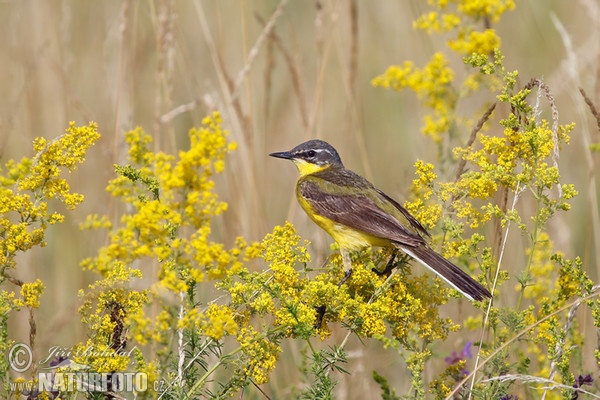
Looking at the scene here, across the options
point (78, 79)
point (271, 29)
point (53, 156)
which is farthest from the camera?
point (78, 79)

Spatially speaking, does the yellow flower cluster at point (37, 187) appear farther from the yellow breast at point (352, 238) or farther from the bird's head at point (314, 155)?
the bird's head at point (314, 155)

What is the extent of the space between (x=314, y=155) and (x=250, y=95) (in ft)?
2.18

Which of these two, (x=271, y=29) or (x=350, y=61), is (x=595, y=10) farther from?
(x=271, y=29)

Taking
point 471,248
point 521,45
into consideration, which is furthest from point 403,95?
point 471,248

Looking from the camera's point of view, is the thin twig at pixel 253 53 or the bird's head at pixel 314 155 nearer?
the thin twig at pixel 253 53

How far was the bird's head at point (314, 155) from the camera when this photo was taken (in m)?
5.80

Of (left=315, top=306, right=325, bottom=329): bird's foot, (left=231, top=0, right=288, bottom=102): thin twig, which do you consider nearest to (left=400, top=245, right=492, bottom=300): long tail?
(left=315, top=306, right=325, bottom=329): bird's foot

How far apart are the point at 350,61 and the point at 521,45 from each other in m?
3.43

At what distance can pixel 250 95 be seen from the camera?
607cm

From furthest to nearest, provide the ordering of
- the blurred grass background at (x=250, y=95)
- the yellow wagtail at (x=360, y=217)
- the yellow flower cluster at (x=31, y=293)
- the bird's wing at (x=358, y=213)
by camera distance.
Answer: the blurred grass background at (x=250, y=95) → the bird's wing at (x=358, y=213) → the yellow wagtail at (x=360, y=217) → the yellow flower cluster at (x=31, y=293)

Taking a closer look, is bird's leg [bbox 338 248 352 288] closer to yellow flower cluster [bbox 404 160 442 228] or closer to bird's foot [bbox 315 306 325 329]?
bird's foot [bbox 315 306 325 329]

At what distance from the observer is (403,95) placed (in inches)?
361

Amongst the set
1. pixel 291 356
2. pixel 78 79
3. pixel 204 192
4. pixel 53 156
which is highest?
pixel 78 79

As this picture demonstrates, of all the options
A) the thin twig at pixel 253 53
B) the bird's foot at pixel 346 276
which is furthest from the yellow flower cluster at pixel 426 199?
the thin twig at pixel 253 53
